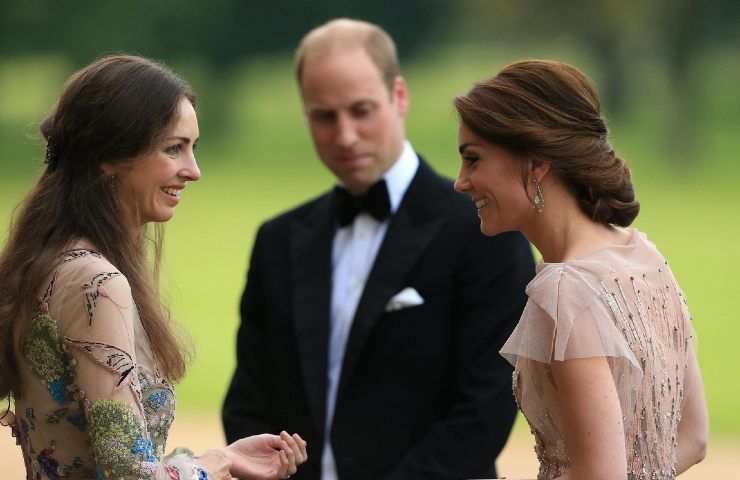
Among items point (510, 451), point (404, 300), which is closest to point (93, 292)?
point (404, 300)

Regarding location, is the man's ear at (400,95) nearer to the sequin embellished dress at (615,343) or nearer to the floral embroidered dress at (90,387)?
the sequin embellished dress at (615,343)

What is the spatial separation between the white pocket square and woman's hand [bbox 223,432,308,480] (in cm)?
93

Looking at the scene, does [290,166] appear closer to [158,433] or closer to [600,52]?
[600,52]

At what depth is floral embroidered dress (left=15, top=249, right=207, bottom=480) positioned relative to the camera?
1.94 metres

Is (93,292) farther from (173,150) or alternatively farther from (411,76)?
(411,76)

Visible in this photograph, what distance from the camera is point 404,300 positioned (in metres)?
3.20

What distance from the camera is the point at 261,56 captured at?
13039mm

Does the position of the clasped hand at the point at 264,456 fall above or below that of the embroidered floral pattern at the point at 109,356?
below

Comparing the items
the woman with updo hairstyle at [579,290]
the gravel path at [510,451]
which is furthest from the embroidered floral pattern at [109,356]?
the gravel path at [510,451]

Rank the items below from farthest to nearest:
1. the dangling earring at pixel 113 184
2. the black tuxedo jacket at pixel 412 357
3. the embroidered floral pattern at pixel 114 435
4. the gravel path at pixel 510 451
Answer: the gravel path at pixel 510 451 < the black tuxedo jacket at pixel 412 357 < the dangling earring at pixel 113 184 < the embroidered floral pattern at pixel 114 435

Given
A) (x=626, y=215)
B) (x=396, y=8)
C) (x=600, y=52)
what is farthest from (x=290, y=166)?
(x=626, y=215)

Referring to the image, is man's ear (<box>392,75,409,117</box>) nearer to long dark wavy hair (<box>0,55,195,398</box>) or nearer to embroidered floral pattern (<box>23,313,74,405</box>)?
long dark wavy hair (<box>0,55,195,398</box>)

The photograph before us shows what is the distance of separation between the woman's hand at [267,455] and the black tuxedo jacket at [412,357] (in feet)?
2.67

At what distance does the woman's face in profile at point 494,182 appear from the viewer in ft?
7.39
